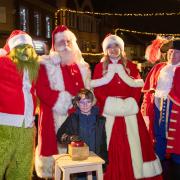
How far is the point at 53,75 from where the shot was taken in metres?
4.89

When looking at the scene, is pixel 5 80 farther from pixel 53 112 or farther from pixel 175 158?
pixel 175 158

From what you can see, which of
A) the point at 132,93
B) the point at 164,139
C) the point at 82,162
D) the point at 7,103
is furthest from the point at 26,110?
the point at 164,139

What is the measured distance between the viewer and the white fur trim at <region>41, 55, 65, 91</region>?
488 centimetres

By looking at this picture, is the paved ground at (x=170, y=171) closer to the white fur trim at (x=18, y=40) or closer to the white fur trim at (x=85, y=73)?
the white fur trim at (x=85, y=73)

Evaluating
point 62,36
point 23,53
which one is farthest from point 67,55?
point 23,53

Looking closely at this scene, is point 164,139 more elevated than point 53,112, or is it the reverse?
point 53,112

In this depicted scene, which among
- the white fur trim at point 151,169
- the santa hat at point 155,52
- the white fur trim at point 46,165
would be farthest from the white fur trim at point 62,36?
the white fur trim at point 151,169

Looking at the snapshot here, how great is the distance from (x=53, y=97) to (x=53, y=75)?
30cm

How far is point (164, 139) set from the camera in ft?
18.9

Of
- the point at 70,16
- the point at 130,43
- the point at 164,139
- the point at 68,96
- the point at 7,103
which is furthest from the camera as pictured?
the point at 130,43

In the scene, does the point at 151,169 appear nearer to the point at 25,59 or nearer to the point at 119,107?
the point at 119,107

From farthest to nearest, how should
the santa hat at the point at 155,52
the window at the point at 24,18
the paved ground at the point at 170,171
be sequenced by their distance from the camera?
the window at the point at 24,18, the santa hat at the point at 155,52, the paved ground at the point at 170,171

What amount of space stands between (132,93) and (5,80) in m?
1.68

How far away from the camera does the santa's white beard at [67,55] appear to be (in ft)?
16.5
